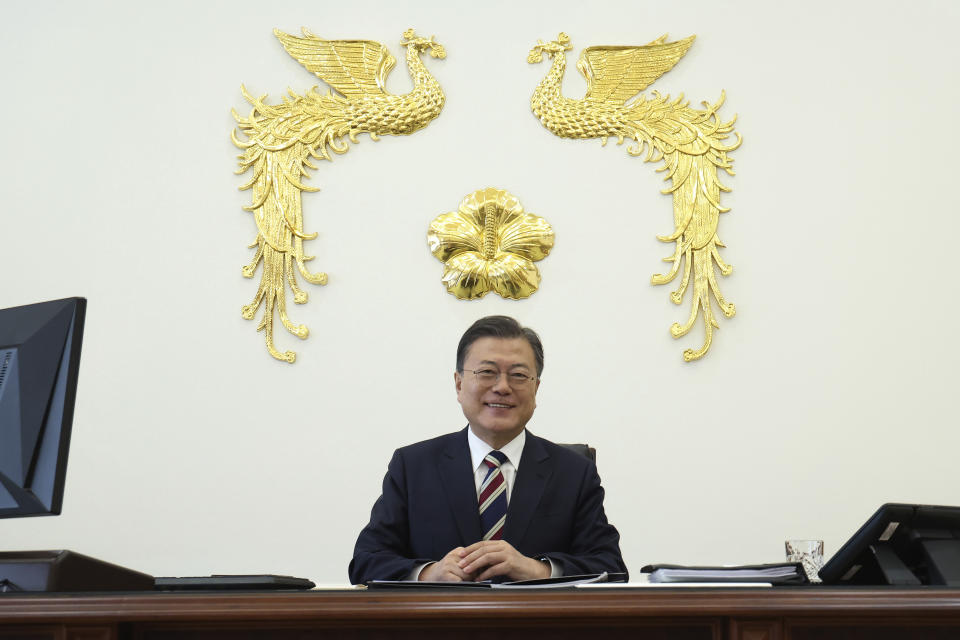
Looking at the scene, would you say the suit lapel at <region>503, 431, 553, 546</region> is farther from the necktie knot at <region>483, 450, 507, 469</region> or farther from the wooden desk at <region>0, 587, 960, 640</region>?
the wooden desk at <region>0, 587, 960, 640</region>

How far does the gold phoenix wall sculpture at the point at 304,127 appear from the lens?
4.06 meters

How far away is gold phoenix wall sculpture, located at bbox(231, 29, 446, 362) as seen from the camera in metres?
4.06

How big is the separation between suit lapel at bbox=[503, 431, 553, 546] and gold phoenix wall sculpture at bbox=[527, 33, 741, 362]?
1690 mm

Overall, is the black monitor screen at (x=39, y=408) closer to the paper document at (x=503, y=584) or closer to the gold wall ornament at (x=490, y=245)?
the paper document at (x=503, y=584)

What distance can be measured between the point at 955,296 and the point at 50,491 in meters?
3.64

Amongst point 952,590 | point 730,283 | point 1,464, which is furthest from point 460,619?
point 730,283

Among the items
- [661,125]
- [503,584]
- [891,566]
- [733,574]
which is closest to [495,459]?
[503,584]

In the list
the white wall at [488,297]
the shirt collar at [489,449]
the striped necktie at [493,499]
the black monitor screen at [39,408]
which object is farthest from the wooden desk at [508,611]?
the white wall at [488,297]

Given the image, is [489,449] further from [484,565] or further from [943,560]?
[943,560]

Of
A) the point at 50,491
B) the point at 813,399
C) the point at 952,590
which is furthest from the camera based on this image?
the point at 813,399

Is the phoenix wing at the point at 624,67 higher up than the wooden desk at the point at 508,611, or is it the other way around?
the phoenix wing at the point at 624,67

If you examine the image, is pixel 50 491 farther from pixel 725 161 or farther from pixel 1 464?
pixel 725 161

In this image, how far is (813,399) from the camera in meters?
3.98

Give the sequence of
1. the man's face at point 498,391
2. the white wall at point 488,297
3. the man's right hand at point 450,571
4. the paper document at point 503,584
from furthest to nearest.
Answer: the white wall at point 488,297
the man's face at point 498,391
the man's right hand at point 450,571
the paper document at point 503,584
